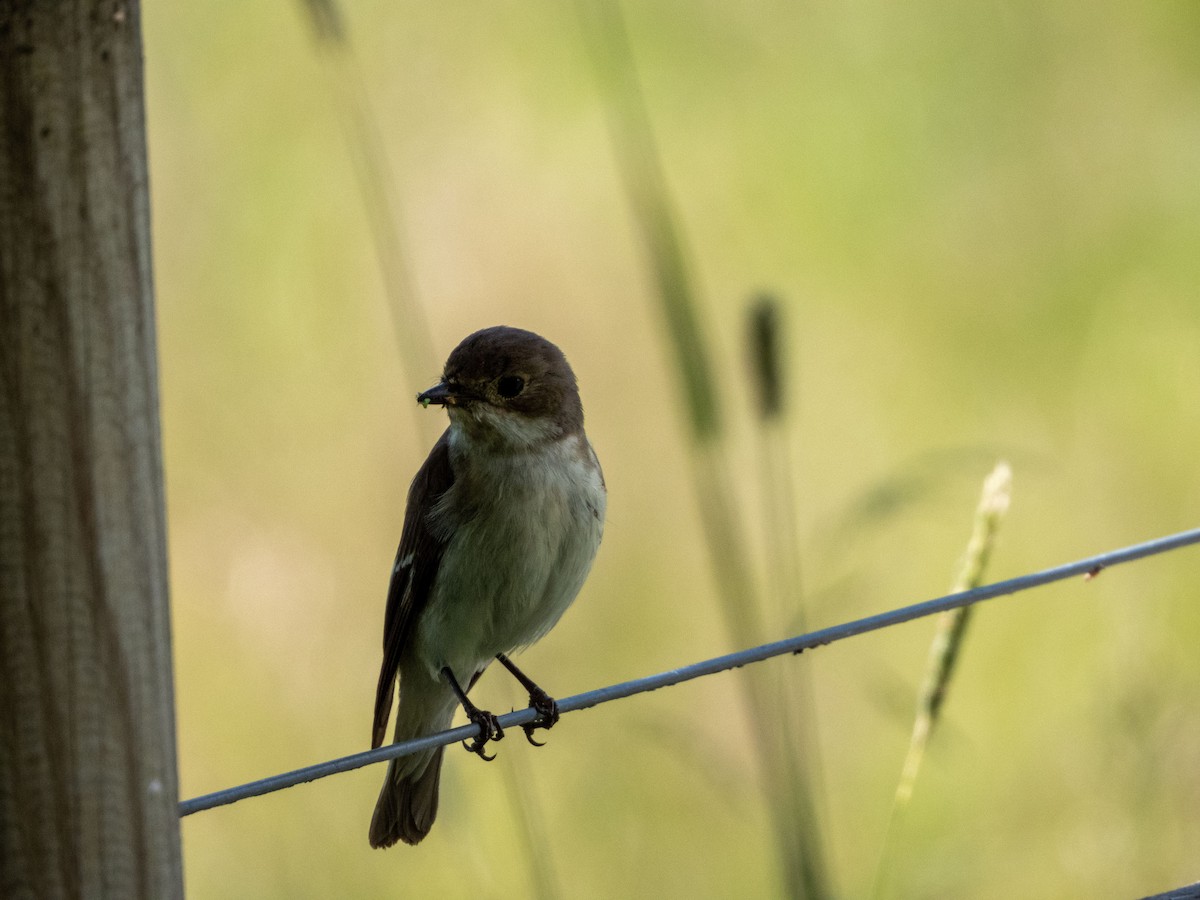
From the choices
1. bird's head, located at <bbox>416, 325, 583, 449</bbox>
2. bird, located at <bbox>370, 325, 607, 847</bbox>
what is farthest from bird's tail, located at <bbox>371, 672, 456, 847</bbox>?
bird's head, located at <bbox>416, 325, 583, 449</bbox>

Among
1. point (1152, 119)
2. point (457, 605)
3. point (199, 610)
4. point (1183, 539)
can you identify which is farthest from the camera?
point (1152, 119)

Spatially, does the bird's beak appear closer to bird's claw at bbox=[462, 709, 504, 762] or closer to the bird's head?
the bird's head

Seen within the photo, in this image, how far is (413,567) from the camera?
4.09 meters

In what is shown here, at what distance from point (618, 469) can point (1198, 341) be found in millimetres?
2634

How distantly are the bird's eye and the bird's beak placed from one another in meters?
0.13

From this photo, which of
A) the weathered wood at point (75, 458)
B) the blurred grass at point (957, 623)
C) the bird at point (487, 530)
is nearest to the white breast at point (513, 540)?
the bird at point (487, 530)

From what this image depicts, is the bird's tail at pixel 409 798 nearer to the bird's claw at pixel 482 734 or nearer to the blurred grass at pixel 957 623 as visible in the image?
the bird's claw at pixel 482 734

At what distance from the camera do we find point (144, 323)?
1.99 meters

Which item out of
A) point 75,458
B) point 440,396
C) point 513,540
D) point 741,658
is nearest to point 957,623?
point 741,658

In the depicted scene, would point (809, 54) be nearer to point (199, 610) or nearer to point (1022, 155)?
point (1022, 155)

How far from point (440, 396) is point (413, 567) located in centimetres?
47

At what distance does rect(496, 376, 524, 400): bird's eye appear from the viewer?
4.06 metres

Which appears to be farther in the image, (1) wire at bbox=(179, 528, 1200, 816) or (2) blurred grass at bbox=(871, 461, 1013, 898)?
(2) blurred grass at bbox=(871, 461, 1013, 898)

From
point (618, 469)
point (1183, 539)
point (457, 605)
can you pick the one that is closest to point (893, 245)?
point (618, 469)
